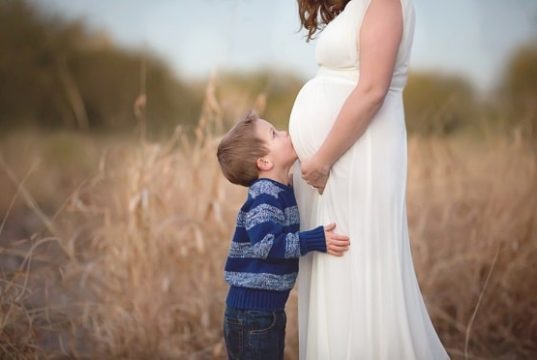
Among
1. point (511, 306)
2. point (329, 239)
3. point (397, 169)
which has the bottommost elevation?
point (511, 306)

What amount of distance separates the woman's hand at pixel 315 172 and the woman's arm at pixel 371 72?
4 centimetres

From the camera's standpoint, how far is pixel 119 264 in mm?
3707

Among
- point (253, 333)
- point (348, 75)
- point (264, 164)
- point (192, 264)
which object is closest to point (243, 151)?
point (264, 164)

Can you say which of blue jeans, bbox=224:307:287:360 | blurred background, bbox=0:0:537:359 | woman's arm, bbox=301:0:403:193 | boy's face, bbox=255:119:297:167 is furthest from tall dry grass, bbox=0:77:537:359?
woman's arm, bbox=301:0:403:193

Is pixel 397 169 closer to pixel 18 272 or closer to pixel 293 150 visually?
pixel 293 150

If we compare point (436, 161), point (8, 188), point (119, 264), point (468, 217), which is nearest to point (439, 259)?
point (468, 217)

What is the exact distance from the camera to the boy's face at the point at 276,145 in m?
2.37

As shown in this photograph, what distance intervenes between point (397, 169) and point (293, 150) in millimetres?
331

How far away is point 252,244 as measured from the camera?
2.29 metres

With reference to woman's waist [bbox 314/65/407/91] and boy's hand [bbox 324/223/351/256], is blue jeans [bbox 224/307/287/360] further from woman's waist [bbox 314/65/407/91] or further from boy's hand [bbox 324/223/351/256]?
woman's waist [bbox 314/65/407/91]

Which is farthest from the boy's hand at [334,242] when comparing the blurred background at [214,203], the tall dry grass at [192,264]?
the tall dry grass at [192,264]

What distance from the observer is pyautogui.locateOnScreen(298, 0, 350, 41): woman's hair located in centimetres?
244

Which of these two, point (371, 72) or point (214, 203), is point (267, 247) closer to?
point (371, 72)

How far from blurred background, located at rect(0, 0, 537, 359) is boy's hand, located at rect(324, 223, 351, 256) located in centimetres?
84
